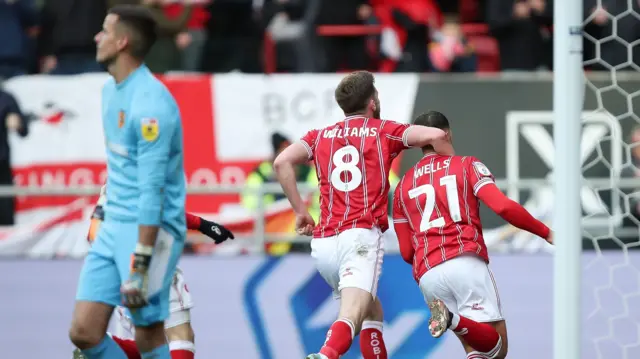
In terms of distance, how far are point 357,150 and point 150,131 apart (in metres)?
1.58

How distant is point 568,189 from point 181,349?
2.40 m

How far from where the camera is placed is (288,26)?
11820mm

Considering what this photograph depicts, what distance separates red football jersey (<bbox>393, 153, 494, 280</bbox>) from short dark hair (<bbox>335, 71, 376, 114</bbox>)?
0.48 meters

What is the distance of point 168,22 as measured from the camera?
38.2 feet

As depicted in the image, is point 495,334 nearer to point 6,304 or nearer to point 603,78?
point 6,304

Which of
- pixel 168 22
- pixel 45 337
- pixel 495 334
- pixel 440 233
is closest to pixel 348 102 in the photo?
pixel 440 233

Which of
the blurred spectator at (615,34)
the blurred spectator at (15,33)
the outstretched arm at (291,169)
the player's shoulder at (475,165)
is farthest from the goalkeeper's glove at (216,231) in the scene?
the blurred spectator at (15,33)

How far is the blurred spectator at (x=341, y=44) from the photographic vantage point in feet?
37.9

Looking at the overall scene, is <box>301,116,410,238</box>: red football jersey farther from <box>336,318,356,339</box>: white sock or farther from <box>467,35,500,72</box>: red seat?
<box>467,35,500,72</box>: red seat

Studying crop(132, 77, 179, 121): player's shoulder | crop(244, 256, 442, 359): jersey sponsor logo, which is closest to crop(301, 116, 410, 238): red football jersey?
crop(132, 77, 179, 121): player's shoulder

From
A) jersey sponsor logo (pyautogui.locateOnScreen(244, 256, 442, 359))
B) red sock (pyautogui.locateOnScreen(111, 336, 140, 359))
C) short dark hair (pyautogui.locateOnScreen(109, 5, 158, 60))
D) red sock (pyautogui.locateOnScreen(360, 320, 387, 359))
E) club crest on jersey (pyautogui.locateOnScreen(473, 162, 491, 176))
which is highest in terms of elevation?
short dark hair (pyautogui.locateOnScreen(109, 5, 158, 60))

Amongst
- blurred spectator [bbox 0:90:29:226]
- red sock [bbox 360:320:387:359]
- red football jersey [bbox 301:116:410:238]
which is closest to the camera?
red football jersey [bbox 301:116:410:238]

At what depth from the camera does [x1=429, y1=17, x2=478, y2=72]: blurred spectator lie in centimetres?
1169

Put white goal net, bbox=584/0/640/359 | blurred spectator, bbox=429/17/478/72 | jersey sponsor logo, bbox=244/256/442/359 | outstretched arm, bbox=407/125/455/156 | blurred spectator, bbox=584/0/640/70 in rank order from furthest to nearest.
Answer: blurred spectator, bbox=429/17/478/72 < jersey sponsor logo, bbox=244/256/442/359 < blurred spectator, bbox=584/0/640/70 < white goal net, bbox=584/0/640/359 < outstretched arm, bbox=407/125/455/156
